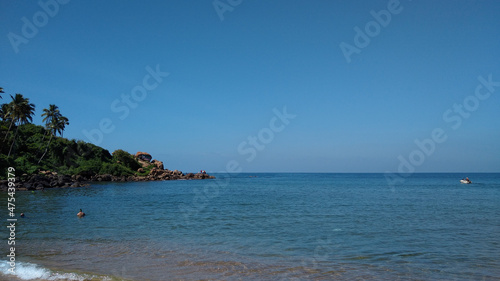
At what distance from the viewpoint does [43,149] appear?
2992 inches

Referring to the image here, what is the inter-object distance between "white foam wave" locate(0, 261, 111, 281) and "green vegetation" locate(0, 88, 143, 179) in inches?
1963

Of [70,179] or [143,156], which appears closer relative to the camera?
[70,179]

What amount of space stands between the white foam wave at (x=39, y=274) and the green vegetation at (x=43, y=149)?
49.9m

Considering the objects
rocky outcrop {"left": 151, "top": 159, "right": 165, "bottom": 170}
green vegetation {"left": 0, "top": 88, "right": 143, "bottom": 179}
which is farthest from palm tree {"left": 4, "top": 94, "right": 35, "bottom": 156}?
rocky outcrop {"left": 151, "top": 159, "right": 165, "bottom": 170}

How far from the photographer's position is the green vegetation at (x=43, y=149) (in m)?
57.8

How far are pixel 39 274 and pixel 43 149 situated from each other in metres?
77.6

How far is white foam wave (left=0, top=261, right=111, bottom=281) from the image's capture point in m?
10.5

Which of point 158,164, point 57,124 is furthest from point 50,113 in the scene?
point 158,164

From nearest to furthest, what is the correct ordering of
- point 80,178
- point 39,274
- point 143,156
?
point 39,274 → point 80,178 → point 143,156

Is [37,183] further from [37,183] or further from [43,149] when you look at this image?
[43,149]

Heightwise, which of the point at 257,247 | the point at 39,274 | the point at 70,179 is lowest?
the point at 39,274

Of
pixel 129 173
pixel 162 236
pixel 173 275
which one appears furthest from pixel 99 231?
pixel 129 173

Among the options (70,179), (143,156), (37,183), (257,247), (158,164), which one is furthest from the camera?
(143,156)

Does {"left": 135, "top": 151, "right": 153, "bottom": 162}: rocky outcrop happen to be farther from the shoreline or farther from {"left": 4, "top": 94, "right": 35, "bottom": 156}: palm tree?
{"left": 4, "top": 94, "right": 35, "bottom": 156}: palm tree
